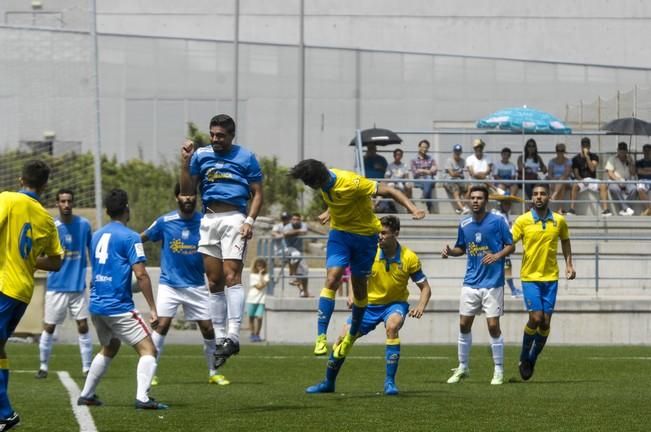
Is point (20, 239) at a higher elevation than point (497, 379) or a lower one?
higher

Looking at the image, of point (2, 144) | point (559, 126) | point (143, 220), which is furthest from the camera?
point (2, 144)

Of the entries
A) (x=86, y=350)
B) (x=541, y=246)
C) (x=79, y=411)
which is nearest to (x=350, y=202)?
(x=79, y=411)

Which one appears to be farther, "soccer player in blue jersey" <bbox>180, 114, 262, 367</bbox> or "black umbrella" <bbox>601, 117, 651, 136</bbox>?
"black umbrella" <bbox>601, 117, 651, 136</bbox>

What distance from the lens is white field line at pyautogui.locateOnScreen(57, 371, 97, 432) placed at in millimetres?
10375

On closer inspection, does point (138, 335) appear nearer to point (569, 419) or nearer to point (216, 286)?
point (216, 286)

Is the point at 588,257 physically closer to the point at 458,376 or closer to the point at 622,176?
the point at 622,176

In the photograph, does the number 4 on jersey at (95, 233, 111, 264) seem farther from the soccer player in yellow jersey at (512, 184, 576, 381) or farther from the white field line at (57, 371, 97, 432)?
the soccer player in yellow jersey at (512, 184, 576, 381)

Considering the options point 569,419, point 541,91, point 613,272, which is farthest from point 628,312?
point 541,91

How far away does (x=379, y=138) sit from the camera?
2912cm

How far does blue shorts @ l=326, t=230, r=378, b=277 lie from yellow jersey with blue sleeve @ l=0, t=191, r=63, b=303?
3.63 m

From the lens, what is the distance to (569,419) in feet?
35.8

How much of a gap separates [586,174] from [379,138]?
177 inches

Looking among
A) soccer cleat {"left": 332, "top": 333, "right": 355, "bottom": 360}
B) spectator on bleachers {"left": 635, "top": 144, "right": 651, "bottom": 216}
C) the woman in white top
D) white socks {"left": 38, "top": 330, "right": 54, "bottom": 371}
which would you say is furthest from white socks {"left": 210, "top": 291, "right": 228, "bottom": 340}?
spectator on bleachers {"left": 635, "top": 144, "right": 651, "bottom": 216}

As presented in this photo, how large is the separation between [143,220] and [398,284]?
70.4 feet
